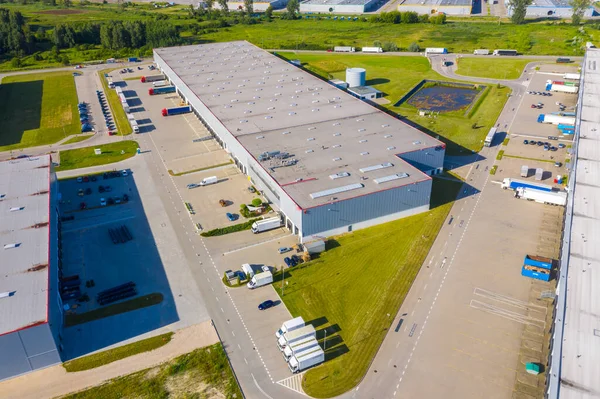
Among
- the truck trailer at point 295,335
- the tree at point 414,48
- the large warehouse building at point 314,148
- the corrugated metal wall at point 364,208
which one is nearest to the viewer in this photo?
the truck trailer at point 295,335

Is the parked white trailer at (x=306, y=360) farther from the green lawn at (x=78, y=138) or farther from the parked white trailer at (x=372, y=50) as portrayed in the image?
the parked white trailer at (x=372, y=50)


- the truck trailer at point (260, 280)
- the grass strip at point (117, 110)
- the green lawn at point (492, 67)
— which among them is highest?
the green lawn at point (492, 67)

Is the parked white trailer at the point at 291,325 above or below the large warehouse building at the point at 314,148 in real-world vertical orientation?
below

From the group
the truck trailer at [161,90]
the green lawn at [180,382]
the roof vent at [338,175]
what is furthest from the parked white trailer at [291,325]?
the truck trailer at [161,90]

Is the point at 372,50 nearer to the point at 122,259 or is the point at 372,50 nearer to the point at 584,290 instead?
the point at 122,259

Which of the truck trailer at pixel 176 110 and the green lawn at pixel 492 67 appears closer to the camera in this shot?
the truck trailer at pixel 176 110

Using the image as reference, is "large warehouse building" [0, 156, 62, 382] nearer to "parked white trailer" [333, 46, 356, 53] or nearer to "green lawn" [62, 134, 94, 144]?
"green lawn" [62, 134, 94, 144]

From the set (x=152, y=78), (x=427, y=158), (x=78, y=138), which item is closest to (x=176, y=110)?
(x=78, y=138)

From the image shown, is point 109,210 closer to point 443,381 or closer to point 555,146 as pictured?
point 443,381
